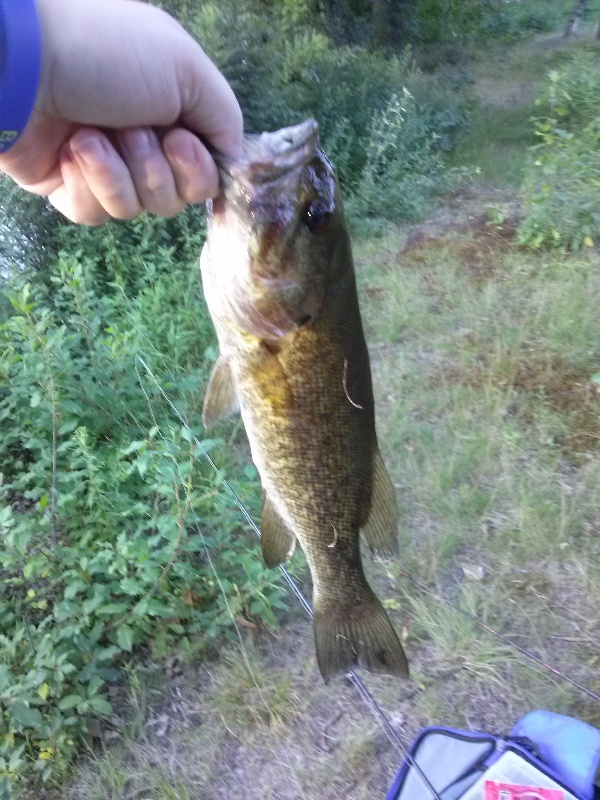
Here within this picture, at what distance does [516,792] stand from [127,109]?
7.69 feet

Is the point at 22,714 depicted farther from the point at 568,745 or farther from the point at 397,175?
the point at 397,175

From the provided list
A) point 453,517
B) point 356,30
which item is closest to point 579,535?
point 453,517

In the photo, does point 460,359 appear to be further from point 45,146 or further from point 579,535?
point 45,146

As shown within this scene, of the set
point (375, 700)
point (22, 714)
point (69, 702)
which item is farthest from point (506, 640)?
point (22, 714)

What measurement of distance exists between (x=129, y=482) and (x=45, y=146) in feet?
6.32

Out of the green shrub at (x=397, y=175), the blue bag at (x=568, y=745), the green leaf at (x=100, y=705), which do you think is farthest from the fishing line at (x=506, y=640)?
the green shrub at (x=397, y=175)

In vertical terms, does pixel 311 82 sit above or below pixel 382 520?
below

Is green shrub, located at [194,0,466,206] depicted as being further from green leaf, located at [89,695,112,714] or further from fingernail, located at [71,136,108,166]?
green leaf, located at [89,695,112,714]

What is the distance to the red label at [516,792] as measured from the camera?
196 centimetres

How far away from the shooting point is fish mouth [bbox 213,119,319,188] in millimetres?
1174

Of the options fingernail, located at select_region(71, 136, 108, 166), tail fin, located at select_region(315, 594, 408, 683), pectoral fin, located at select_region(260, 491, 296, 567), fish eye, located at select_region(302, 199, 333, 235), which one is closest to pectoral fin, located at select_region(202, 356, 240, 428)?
pectoral fin, located at select_region(260, 491, 296, 567)

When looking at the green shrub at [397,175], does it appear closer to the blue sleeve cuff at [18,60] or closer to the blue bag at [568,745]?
the blue bag at [568,745]

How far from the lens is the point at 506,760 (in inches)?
82.6

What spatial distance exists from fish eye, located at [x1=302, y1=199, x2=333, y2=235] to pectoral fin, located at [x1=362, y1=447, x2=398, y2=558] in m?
0.61
